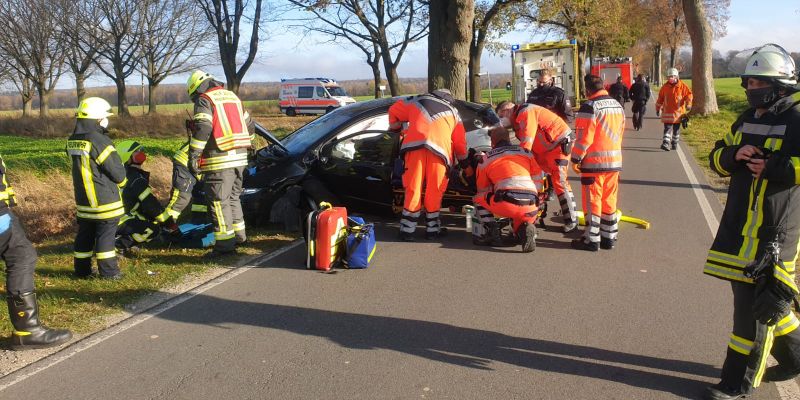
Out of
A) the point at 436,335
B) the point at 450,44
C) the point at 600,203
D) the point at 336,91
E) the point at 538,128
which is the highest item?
the point at 336,91

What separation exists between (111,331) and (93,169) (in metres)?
1.72

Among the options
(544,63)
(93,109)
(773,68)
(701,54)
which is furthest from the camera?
(544,63)

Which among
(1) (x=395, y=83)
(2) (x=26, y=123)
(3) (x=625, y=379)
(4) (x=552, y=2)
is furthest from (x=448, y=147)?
(2) (x=26, y=123)

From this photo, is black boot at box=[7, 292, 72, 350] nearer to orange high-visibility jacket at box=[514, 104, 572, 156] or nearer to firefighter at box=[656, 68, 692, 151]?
orange high-visibility jacket at box=[514, 104, 572, 156]

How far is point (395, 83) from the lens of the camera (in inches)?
1262

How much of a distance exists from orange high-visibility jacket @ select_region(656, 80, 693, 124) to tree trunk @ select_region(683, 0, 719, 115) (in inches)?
379

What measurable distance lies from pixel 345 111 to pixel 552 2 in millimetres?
19669

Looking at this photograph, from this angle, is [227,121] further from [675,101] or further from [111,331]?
[675,101]

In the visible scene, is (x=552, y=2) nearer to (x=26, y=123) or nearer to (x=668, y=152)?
(x=668, y=152)

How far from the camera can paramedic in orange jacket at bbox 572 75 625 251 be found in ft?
21.5

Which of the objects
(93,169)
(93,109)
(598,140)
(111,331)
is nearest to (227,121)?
(93,109)

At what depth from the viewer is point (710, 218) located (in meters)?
8.00

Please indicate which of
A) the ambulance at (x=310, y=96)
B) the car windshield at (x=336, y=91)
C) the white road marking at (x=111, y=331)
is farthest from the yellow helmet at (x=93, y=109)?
the car windshield at (x=336, y=91)

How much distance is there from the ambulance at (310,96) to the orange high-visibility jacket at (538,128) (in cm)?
3323
